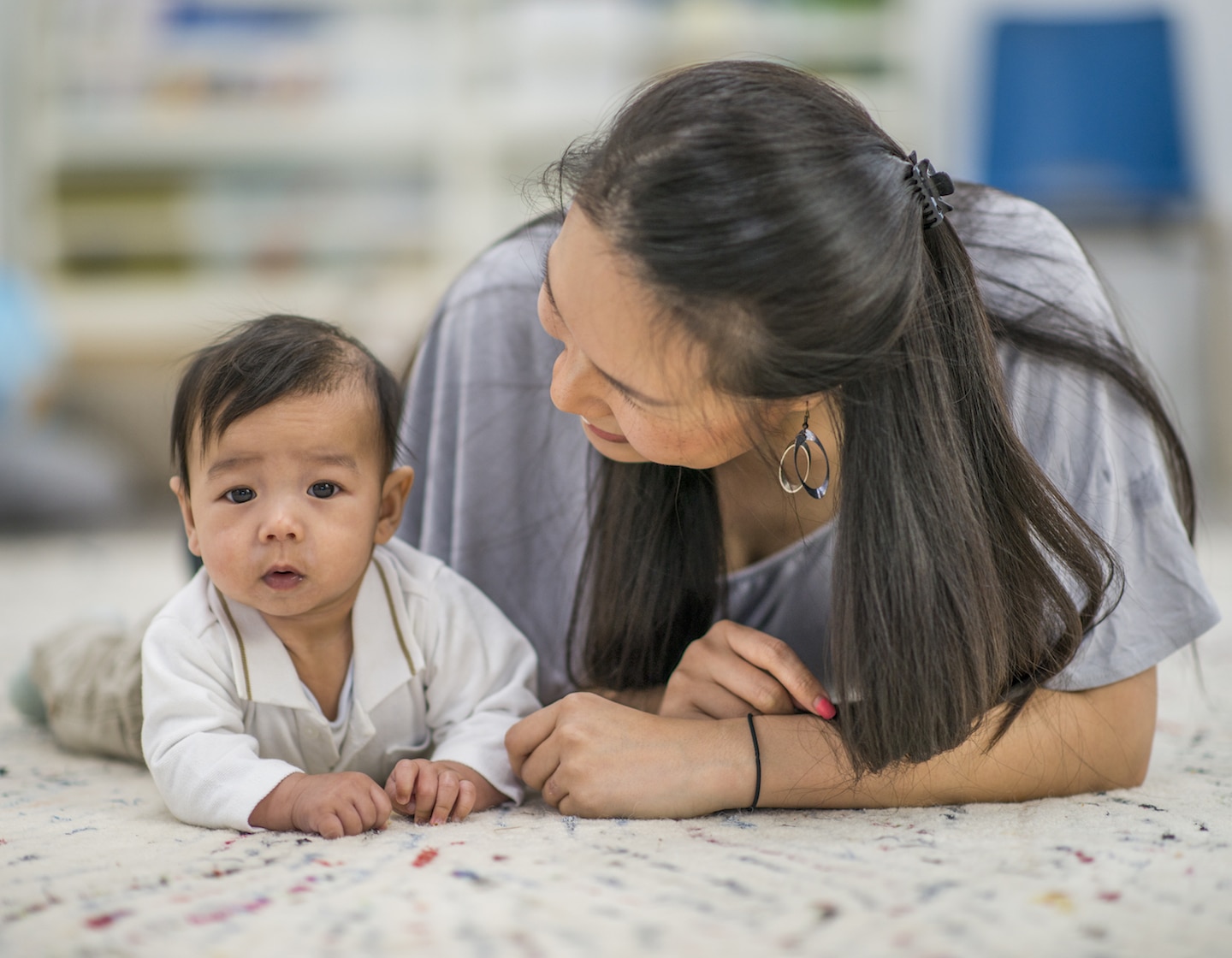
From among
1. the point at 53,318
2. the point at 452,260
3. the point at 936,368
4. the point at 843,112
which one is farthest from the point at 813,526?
the point at 53,318

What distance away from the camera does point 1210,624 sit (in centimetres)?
88

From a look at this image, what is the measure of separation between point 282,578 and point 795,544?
15.6 inches

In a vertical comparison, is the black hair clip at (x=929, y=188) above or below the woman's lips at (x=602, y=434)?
above

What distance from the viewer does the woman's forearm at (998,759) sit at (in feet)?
2.69

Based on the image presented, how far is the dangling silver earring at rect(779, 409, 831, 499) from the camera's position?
2.73 feet

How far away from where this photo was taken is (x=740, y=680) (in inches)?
33.3

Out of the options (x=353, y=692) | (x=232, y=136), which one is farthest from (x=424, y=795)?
(x=232, y=136)

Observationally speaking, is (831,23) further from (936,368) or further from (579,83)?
(936,368)

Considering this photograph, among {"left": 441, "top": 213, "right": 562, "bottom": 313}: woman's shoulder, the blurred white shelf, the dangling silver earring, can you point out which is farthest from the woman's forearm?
the blurred white shelf

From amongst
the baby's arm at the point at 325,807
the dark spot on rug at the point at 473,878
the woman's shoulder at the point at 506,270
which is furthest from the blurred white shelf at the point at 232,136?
the dark spot on rug at the point at 473,878

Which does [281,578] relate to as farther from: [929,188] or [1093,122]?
[1093,122]

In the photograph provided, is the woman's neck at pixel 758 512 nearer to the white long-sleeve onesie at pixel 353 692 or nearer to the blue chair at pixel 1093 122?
the white long-sleeve onesie at pixel 353 692

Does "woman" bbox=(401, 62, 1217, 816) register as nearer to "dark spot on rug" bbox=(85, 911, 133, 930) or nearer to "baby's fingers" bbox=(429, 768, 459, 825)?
"baby's fingers" bbox=(429, 768, 459, 825)

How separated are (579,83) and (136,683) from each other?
8.80 ft
